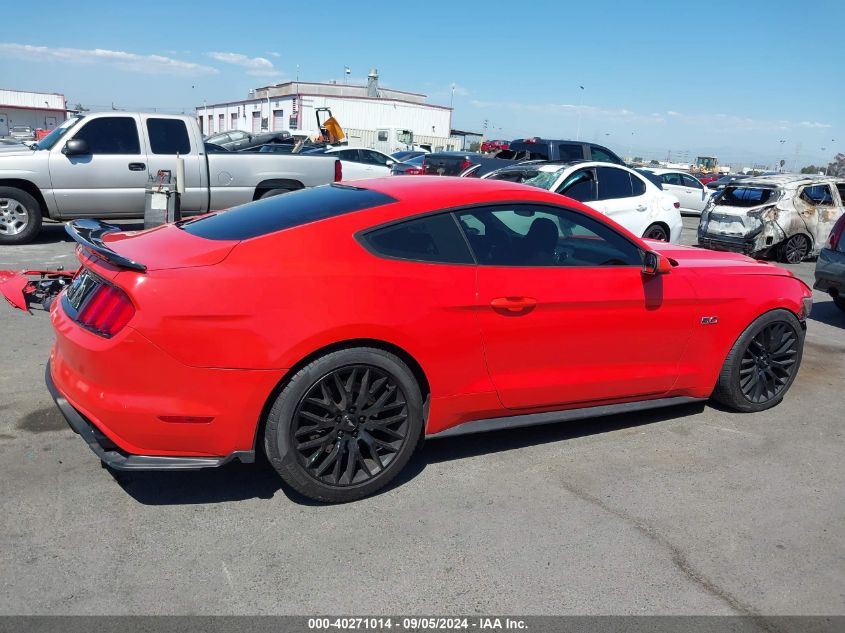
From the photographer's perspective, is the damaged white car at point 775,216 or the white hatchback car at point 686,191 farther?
the white hatchback car at point 686,191

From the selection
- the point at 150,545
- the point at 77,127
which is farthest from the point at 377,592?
the point at 77,127

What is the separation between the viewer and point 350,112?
59.1m

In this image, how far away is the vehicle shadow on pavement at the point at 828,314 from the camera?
8.14m

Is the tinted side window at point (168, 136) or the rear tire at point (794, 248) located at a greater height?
the tinted side window at point (168, 136)

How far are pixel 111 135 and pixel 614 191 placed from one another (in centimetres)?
728

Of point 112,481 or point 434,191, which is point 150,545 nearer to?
point 112,481

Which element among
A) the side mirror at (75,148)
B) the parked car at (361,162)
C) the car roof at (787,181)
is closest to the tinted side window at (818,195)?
the car roof at (787,181)

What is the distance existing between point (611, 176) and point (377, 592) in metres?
8.46

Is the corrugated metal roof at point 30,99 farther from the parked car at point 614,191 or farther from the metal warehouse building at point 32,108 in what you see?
the parked car at point 614,191

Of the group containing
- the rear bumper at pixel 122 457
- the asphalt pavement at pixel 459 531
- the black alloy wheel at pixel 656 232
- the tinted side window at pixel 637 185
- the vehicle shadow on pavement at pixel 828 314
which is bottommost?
the asphalt pavement at pixel 459 531

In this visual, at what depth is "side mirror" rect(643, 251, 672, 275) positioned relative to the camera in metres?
4.00

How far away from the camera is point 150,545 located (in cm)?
298

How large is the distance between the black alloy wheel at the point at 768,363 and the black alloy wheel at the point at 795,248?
8430mm

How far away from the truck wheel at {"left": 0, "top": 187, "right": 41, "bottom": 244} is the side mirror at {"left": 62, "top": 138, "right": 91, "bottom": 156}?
0.84 metres
